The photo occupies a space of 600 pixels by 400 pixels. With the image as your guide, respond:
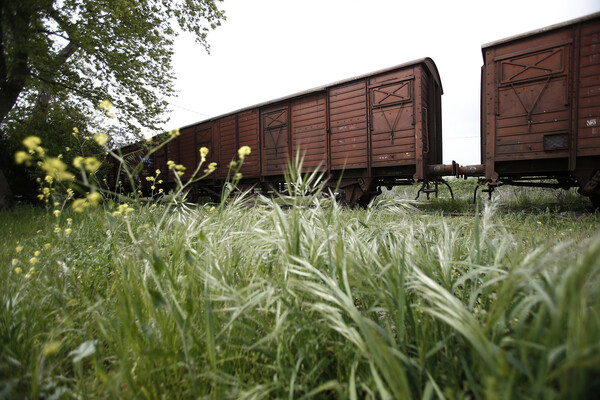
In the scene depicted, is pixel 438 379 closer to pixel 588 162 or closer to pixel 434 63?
pixel 588 162

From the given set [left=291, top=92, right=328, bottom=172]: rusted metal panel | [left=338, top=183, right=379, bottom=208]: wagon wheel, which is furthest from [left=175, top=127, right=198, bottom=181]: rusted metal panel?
[left=338, top=183, right=379, bottom=208]: wagon wheel

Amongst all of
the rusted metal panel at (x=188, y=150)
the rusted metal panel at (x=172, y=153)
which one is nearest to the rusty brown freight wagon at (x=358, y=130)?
the rusted metal panel at (x=188, y=150)

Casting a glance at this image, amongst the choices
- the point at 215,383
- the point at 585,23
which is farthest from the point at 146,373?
the point at 585,23

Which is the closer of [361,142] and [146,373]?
[146,373]

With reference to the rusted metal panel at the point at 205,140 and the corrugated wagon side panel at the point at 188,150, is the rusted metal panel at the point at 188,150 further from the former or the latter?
the rusted metal panel at the point at 205,140

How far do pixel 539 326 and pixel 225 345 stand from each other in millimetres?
1089

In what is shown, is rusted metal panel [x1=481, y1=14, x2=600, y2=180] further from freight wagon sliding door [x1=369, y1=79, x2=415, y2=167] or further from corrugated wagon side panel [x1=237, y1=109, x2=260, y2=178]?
corrugated wagon side panel [x1=237, y1=109, x2=260, y2=178]

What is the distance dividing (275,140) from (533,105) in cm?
719

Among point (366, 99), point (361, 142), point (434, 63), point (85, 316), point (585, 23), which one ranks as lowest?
point (85, 316)

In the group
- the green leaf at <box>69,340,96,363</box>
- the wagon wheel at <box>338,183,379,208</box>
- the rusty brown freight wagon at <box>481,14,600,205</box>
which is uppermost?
the rusty brown freight wagon at <box>481,14,600,205</box>

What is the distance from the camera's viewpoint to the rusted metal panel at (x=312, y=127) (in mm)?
8680

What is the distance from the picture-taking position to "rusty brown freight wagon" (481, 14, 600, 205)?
5.26m

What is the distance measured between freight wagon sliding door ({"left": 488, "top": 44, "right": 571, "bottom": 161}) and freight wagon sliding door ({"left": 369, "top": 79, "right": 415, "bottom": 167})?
1.89 m

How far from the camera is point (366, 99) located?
779 cm
